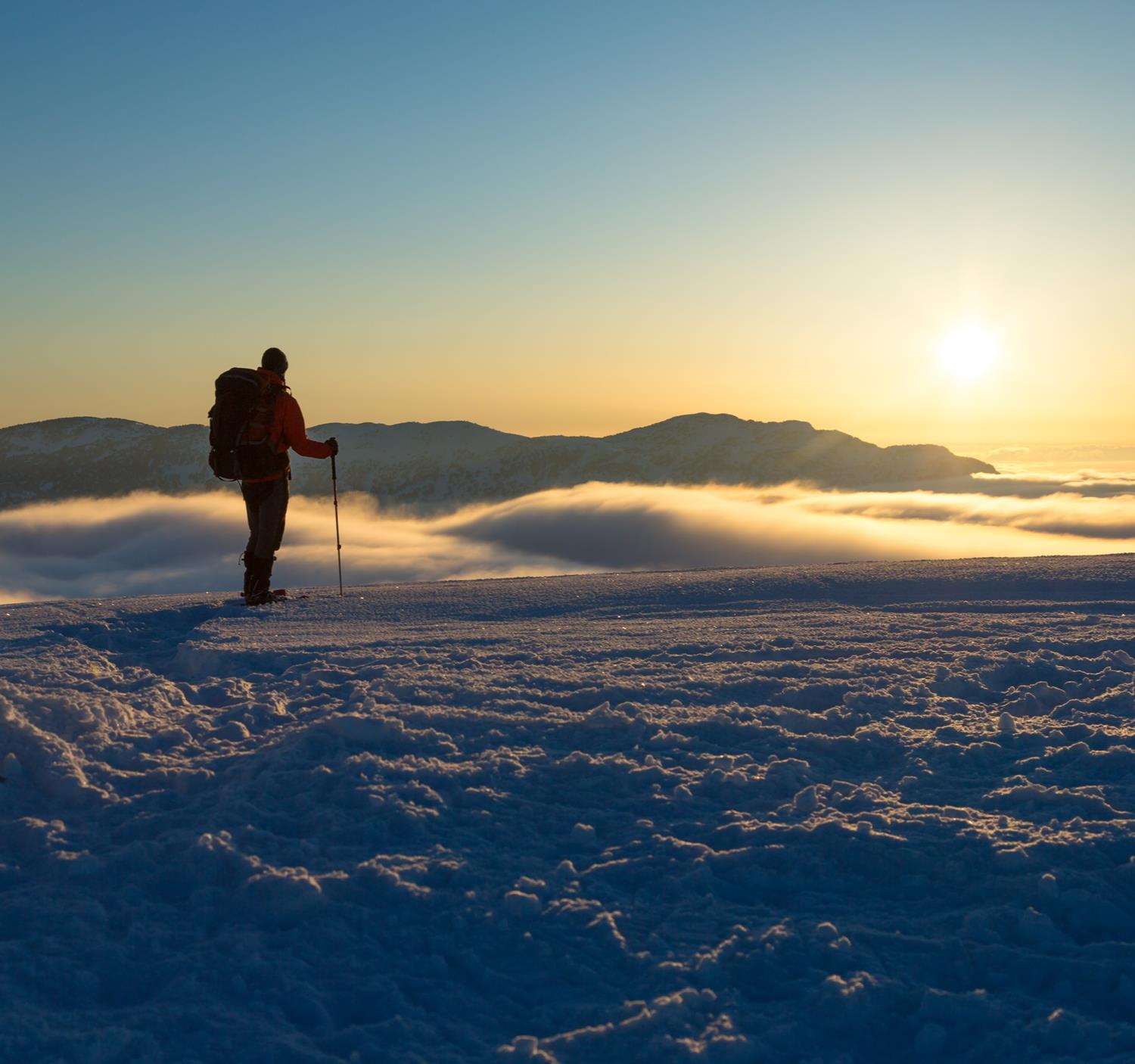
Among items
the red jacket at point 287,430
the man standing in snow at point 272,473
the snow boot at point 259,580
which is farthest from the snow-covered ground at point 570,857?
the red jacket at point 287,430

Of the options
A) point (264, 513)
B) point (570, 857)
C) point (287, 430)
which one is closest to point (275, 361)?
point (287, 430)

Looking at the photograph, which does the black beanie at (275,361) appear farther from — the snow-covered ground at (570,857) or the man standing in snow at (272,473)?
the snow-covered ground at (570,857)

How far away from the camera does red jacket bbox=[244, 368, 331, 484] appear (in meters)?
9.09

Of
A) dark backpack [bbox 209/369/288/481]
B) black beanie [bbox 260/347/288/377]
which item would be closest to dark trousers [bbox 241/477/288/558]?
dark backpack [bbox 209/369/288/481]

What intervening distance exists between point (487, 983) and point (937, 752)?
8.47ft

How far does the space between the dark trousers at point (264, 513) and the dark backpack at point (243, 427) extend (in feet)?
0.59

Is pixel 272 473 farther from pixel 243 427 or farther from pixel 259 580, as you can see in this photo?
pixel 259 580

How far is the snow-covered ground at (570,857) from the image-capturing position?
8.13 feet

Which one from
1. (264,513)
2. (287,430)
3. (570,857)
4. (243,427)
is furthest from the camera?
(264,513)

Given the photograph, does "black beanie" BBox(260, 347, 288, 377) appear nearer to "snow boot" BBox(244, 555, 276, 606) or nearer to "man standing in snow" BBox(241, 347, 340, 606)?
"man standing in snow" BBox(241, 347, 340, 606)

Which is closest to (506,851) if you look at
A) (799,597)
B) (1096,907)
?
(1096,907)

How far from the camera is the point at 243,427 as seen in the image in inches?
352

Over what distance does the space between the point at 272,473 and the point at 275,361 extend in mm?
1129

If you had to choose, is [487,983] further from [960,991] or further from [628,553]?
Answer: [628,553]
